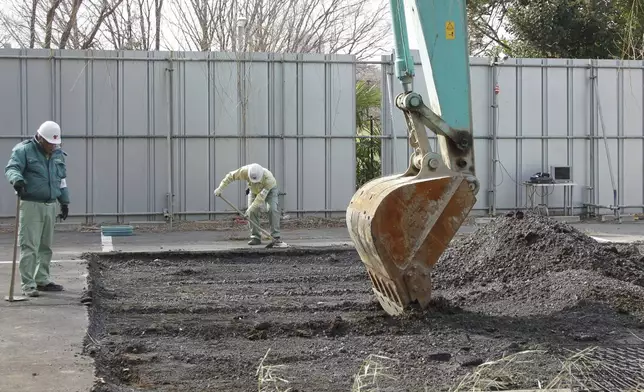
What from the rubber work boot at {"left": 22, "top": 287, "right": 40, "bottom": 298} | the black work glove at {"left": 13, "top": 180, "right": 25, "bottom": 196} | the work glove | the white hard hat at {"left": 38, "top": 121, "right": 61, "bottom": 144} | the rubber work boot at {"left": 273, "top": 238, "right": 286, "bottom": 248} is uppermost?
the white hard hat at {"left": 38, "top": 121, "right": 61, "bottom": 144}

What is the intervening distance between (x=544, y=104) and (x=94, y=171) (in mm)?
10356

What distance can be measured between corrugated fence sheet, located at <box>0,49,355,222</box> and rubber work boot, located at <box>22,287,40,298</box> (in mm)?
9855

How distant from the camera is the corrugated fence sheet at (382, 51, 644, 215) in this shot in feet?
67.1

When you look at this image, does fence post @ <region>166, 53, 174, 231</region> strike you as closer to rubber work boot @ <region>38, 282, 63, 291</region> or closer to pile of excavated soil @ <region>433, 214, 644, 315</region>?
pile of excavated soil @ <region>433, 214, 644, 315</region>

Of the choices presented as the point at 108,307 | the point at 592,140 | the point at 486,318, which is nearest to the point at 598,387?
the point at 486,318

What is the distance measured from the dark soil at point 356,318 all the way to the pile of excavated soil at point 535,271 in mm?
19

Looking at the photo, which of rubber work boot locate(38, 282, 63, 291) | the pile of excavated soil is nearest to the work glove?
the pile of excavated soil

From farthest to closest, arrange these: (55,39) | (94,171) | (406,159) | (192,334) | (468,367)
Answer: (55,39) → (406,159) → (94,171) → (192,334) → (468,367)

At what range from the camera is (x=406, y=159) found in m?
20.2

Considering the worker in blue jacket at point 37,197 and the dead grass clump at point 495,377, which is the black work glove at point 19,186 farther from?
the dead grass clump at point 495,377

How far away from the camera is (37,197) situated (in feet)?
30.6

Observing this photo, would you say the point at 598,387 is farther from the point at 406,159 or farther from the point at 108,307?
the point at 406,159

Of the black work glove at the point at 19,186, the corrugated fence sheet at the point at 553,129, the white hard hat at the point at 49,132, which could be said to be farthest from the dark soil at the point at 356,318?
the corrugated fence sheet at the point at 553,129

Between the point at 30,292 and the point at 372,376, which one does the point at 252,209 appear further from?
the point at 372,376
